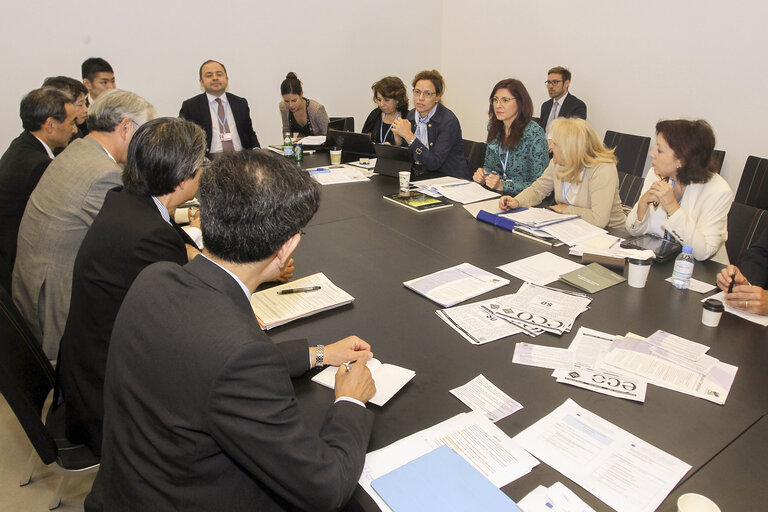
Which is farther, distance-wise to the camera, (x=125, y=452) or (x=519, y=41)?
(x=519, y=41)

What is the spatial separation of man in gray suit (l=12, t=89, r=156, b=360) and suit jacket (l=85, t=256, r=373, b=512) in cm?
123

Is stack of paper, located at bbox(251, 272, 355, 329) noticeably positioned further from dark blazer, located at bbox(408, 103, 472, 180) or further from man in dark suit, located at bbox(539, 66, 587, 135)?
man in dark suit, located at bbox(539, 66, 587, 135)

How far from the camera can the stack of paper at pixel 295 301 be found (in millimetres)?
1637

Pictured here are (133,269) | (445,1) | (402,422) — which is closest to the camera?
(402,422)

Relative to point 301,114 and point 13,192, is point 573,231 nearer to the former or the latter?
point 13,192

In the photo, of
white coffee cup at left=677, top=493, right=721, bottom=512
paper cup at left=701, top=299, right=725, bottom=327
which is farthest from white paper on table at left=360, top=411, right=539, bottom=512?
paper cup at left=701, top=299, right=725, bottom=327

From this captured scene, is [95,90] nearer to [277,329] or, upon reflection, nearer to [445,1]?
[277,329]

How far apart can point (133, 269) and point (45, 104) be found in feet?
6.49

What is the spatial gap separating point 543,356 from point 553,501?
21.2 inches

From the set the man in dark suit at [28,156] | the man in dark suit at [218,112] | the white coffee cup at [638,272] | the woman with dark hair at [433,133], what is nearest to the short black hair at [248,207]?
the white coffee cup at [638,272]

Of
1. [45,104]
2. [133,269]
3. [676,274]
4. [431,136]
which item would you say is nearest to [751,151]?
[431,136]

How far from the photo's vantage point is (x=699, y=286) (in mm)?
1906

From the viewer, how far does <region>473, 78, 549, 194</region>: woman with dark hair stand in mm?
3371

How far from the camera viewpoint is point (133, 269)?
156 cm
